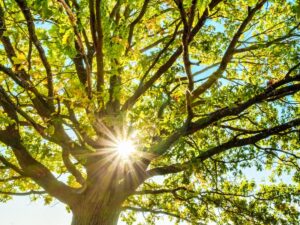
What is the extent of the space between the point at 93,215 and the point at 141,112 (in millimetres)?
3095

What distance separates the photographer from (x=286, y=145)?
10.7m

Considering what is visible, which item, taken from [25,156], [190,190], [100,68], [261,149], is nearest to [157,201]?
[190,190]

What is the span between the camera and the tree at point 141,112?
620 centimetres

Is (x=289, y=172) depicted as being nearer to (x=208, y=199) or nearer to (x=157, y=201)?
(x=208, y=199)

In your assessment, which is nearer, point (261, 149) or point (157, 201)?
point (261, 149)

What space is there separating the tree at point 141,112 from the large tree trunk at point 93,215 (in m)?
0.03

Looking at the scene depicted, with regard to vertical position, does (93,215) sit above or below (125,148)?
below

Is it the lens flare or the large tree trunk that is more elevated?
the lens flare

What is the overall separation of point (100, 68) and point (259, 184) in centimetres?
653

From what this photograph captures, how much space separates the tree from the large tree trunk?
0.03 meters

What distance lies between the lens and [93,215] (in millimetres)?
8195

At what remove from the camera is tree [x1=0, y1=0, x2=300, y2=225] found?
6.20m

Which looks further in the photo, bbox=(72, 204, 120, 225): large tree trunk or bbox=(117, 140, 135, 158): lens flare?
bbox=(72, 204, 120, 225): large tree trunk

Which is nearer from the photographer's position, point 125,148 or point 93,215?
point 93,215
